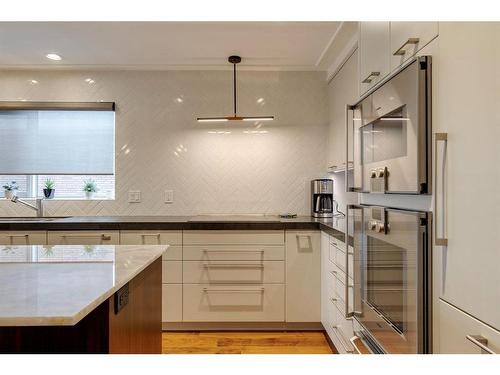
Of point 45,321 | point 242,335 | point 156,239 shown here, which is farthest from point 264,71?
point 45,321

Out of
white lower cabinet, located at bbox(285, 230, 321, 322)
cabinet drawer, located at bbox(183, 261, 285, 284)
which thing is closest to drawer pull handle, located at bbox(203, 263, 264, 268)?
cabinet drawer, located at bbox(183, 261, 285, 284)

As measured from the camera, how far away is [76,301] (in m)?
0.88

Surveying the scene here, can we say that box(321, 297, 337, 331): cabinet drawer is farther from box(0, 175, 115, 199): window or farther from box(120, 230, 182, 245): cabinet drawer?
box(0, 175, 115, 199): window

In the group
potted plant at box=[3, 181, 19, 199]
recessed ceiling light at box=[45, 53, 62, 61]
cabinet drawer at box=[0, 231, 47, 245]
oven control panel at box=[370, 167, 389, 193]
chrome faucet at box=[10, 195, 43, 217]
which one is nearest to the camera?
oven control panel at box=[370, 167, 389, 193]

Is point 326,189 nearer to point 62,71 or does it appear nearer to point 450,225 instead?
point 450,225

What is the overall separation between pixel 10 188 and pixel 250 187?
2397 mm

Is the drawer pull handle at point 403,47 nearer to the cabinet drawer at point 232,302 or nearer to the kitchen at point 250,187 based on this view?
the kitchen at point 250,187

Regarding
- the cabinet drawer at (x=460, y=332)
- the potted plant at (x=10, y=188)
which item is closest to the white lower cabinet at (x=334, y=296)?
the cabinet drawer at (x=460, y=332)

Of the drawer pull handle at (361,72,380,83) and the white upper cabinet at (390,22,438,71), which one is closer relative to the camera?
the white upper cabinet at (390,22,438,71)

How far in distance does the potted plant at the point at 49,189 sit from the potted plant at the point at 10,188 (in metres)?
0.29

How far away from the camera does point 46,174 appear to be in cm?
348

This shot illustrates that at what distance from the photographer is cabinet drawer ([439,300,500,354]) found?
84 centimetres
